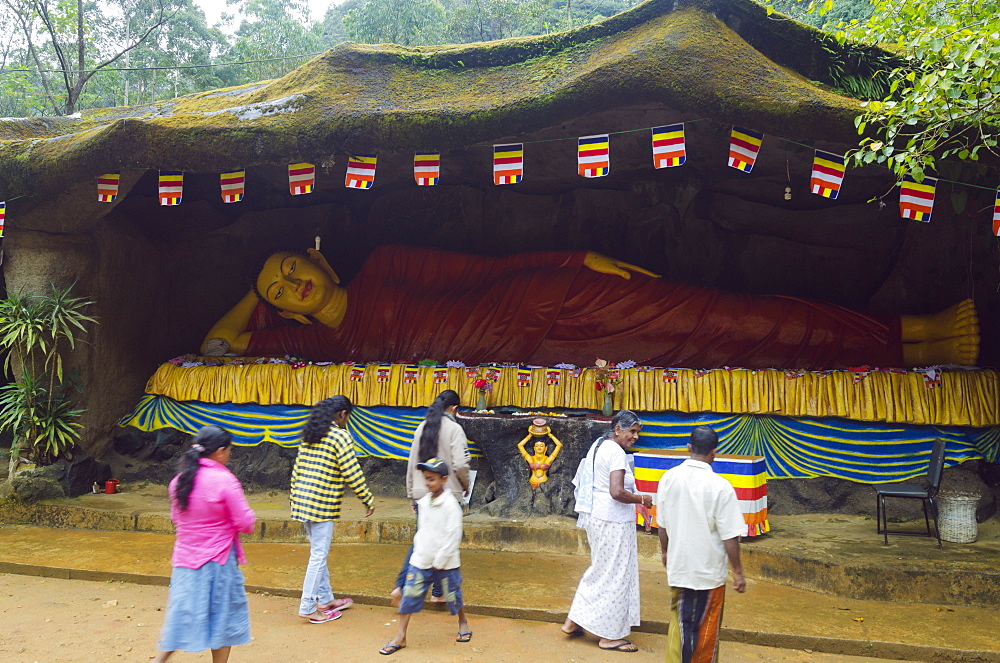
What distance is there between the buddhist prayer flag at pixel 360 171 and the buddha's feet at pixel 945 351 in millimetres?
5187

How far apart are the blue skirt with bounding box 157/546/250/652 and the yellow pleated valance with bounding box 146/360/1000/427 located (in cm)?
392

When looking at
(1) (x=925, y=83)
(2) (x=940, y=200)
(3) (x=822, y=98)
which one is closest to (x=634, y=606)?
(1) (x=925, y=83)

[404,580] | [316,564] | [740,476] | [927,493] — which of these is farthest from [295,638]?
[927,493]

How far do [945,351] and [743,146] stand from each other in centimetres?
289

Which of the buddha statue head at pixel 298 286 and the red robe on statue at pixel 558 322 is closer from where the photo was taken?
the red robe on statue at pixel 558 322

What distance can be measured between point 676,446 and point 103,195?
5.64 metres

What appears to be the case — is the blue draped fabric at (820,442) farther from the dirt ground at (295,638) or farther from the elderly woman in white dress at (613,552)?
the elderly woman in white dress at (613,552)

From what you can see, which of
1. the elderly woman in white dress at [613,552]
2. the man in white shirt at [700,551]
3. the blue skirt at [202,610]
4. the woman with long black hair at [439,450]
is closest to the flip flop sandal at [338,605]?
the woman with long black hair at [439,450]

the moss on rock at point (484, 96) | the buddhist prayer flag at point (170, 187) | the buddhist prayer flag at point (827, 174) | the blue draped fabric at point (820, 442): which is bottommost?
the blue draped fabric at point (820, 442)

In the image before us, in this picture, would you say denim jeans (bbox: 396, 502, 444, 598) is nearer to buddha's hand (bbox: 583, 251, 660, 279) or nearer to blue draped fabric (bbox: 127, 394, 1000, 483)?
blue draped fabric (bbox: 127, 394, 1000, 483)

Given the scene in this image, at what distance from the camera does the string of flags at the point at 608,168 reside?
5590 mm

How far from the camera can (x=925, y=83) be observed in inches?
162

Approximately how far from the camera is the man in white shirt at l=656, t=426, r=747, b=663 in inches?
125

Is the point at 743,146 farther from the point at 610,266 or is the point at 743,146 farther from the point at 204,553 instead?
the point at 204,553
